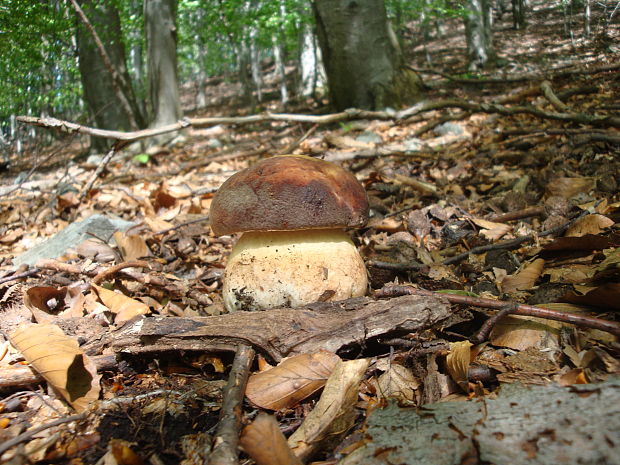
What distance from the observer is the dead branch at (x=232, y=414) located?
1.15 m

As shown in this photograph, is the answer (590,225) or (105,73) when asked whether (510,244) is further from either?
(105,73)

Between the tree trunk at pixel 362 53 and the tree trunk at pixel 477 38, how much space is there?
919cm

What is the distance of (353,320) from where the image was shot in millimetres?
1786

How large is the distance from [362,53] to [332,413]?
6.38m

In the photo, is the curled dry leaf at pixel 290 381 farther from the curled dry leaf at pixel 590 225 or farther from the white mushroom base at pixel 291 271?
the curled dry leaf at pixel 590 225

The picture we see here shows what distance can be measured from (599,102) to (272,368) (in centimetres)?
592

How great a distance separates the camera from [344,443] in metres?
1.29

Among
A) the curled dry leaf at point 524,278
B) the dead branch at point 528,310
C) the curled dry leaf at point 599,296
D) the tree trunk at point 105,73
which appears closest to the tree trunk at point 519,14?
the tree trunk at point 105,73

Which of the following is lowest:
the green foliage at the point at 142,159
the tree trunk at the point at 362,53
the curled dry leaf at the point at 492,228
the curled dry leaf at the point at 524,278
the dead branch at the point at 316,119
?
the curled dry leaf at the point at 524,278

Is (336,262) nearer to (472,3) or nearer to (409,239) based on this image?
(409,239)

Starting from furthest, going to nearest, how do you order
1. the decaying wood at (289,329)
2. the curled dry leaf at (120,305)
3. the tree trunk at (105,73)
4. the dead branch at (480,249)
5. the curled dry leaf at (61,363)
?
the tree trunk at (105,73), the dead branch at (480,249), the curled dry leaf at (120,305), the decaying wood at (289,329), the curled dry leaf at (61,363)

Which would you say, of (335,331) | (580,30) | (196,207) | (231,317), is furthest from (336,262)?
(580,30)

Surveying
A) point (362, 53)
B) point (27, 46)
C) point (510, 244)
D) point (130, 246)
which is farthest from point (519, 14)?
point (130, 246)

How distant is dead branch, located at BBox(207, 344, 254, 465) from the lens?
3.76ft
